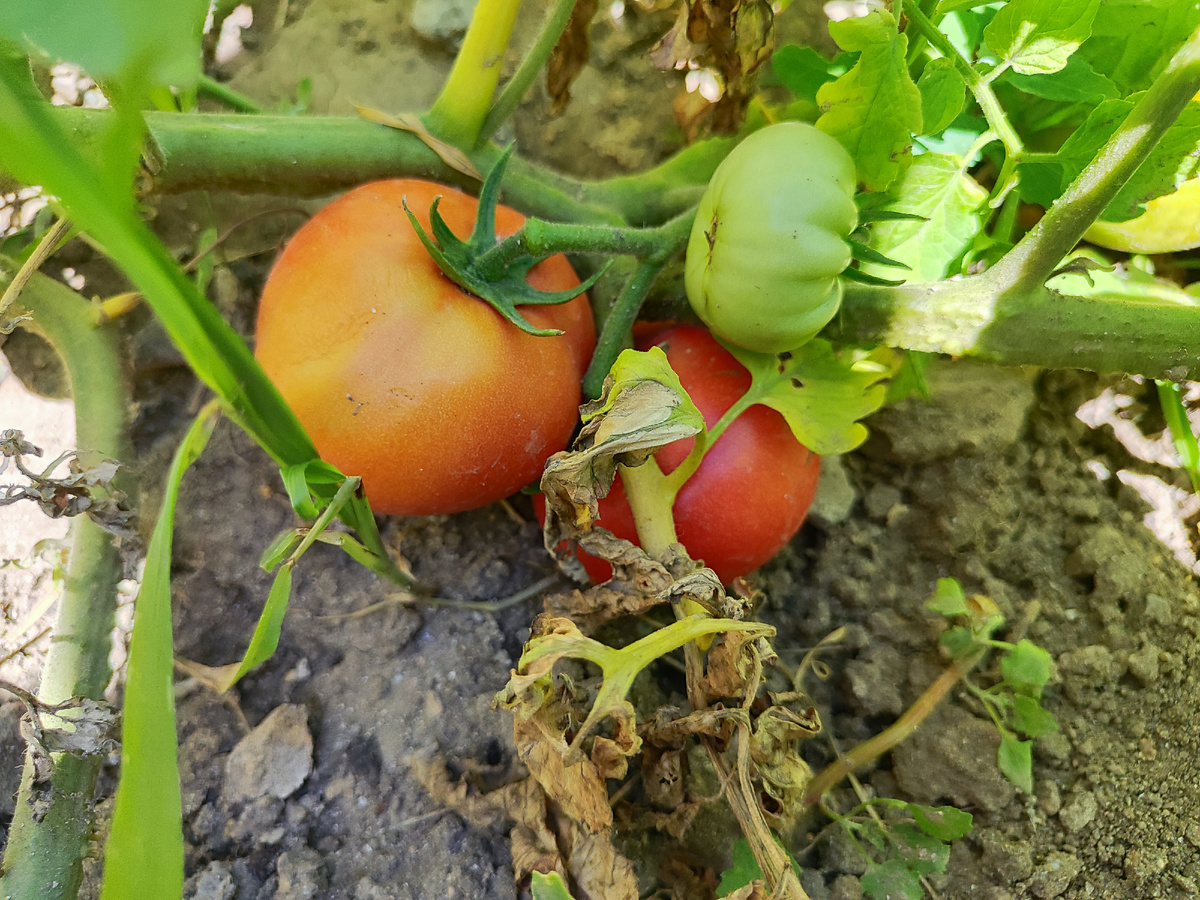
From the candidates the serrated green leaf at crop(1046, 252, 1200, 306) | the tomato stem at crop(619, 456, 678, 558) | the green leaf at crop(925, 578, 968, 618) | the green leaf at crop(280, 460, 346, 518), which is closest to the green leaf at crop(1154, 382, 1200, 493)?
the serrated green leaf at crop(1046, 252, 1200, 306)

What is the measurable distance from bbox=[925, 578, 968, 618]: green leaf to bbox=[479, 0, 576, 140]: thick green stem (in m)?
0.73

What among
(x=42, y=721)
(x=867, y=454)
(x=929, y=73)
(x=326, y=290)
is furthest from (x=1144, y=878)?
(x=42, y=721)

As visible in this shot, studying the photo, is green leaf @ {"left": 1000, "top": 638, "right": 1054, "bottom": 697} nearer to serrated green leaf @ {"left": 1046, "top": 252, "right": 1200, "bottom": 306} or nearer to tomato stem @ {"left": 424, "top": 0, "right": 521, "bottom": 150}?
serrated green leaf @ {"left": 1046, "top": 252, "right": 1200, "bottom": 306}

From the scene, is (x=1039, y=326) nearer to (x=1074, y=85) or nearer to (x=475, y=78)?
(x=1074, y=85)

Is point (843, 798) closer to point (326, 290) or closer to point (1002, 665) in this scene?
point (1002, 665)

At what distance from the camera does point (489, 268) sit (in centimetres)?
75

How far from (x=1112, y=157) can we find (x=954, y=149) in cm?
40

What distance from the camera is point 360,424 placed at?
734 millimetres

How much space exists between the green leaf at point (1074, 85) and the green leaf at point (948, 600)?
1.75 ft

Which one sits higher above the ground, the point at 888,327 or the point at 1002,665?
the point at 888,327

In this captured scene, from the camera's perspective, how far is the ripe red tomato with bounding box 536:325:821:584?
837 millimetres

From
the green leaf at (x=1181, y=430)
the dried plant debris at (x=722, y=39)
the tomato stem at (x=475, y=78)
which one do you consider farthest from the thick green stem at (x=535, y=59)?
the green leaf at (x=1181, y=430)

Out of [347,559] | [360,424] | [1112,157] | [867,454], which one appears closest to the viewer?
[1112,157]

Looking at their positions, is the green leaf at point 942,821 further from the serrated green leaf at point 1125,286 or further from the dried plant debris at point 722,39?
the dried plant debris at point 722,39
